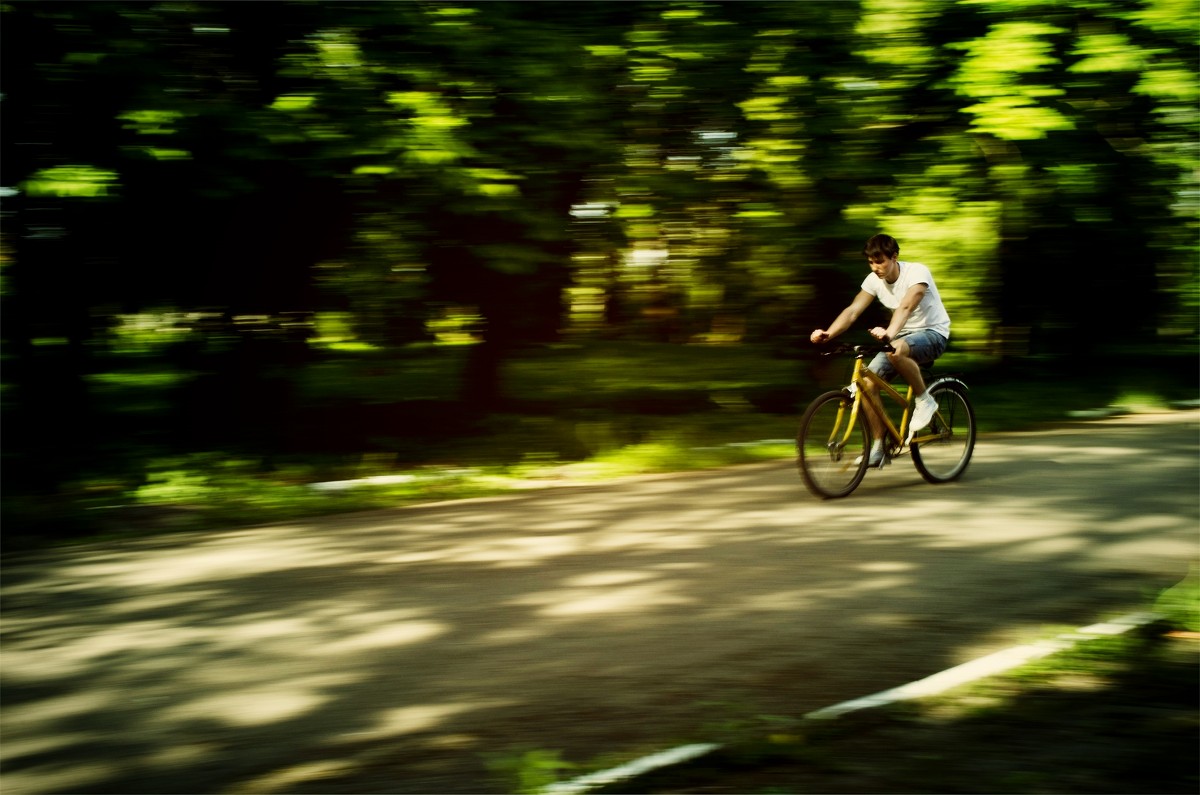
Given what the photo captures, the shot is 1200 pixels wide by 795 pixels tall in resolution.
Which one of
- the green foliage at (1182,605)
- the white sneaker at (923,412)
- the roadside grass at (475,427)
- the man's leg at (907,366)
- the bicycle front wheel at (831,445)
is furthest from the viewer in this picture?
the roadside grass at (475,427)

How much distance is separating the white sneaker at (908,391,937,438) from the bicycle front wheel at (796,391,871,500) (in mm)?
440

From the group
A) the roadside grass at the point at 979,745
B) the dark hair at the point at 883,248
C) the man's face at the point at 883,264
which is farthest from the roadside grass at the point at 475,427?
the roadside grass at the point at 979,745

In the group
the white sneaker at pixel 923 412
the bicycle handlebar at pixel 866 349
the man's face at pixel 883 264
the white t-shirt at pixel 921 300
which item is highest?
the man's face at pixel 883 264

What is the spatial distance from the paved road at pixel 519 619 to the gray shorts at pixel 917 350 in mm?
908

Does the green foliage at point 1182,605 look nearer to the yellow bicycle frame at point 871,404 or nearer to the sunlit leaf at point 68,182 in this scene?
the yellow bicycle frame at point 871,404

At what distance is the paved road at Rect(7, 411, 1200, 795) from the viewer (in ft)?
13.8

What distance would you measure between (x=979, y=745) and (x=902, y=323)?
451cm

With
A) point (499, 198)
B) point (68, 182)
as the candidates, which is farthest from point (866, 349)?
point (68, 182)

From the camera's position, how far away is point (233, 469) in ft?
33.7

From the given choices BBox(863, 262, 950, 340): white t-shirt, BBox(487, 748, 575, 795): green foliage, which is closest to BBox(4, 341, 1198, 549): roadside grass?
BBox(863, 262, 950, 340): white t-shirt

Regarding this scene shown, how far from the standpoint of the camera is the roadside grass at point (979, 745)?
3605 millimetres

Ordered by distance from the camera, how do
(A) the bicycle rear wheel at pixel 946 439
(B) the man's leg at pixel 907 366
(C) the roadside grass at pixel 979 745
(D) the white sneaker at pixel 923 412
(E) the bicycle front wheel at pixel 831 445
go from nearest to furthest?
(C) the roadside grass at pixel 979 745, (E) the bicycle front wheel at pixel 831 445, (B) the man's leg at pixel 907 366, (D) the white sneaker at pixel 923 412, (A) the bicycle rear wheel at pixel 946 439

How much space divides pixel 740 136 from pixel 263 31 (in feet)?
16.8

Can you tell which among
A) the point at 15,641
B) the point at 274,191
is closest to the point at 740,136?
the point at 274,191
